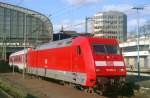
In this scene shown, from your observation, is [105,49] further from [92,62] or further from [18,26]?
[18,26]

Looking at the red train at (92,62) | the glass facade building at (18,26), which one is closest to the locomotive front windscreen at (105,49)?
the red train at (92,62)

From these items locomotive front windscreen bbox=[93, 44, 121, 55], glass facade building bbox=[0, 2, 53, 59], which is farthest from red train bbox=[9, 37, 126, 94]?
glass facade building bbox=[0, 2, 53, 59]

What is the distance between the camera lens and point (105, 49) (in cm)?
2253

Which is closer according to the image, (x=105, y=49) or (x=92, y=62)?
(x=92, y=62)

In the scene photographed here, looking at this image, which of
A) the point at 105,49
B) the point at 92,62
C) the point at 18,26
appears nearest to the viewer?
the point at 92,62

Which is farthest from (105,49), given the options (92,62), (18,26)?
(18,26)

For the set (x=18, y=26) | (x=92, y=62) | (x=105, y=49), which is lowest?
(x=92, y=62)

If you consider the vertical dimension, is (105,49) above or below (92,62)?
above

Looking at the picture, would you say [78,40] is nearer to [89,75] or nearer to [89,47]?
[89,47]

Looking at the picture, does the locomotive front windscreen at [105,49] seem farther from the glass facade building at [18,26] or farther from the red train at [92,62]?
the glass facade building at [18,26]

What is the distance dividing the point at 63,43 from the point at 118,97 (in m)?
7.61

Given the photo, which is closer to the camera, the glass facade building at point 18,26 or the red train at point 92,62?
the red train at point 92,62

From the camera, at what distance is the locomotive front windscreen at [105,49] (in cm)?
2227

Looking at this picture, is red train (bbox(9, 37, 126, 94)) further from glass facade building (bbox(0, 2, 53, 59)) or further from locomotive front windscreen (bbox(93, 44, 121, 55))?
glass facade building (bbox(0, 2, 53, 59))
